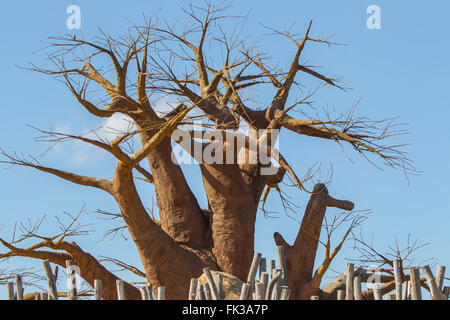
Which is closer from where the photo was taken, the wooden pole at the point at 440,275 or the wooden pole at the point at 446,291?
the wooden pole at the point at 440,275

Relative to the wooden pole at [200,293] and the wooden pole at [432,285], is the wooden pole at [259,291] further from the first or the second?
the wooden pole at [432,285]

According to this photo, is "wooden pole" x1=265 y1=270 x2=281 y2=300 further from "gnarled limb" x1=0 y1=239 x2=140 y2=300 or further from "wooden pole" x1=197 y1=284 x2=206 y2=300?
"gnarled limb" x1=0 y1=239 x2=140 y2=300

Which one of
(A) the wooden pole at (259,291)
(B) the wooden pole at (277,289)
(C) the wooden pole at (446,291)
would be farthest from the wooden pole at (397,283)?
(A) the wooden pole at (259,291)

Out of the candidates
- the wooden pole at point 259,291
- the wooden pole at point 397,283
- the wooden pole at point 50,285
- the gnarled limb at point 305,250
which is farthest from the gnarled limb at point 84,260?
the wooden pole at point 397,283

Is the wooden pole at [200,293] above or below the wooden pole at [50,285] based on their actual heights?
below

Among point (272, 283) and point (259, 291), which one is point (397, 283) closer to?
point (272, 283)

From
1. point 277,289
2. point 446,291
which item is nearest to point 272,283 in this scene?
point 277,289

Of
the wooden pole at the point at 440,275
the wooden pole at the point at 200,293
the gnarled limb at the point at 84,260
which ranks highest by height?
the gnarled limb at the point at 84,260

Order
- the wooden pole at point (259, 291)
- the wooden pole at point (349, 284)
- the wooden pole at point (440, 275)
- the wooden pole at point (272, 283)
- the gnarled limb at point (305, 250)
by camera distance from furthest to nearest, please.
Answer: the gnarled limb at point (305, 250)
the wooden pole at point (349, 284)
the wooden pole at point (440, 275)
the wooden pole at point (272, 283)
the wooden pole at point (259, 291)

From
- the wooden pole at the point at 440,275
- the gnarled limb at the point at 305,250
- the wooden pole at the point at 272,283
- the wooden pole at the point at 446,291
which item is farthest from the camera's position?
the gnarled limb at the point at 305,250

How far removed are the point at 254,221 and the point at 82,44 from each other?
2.78 m
